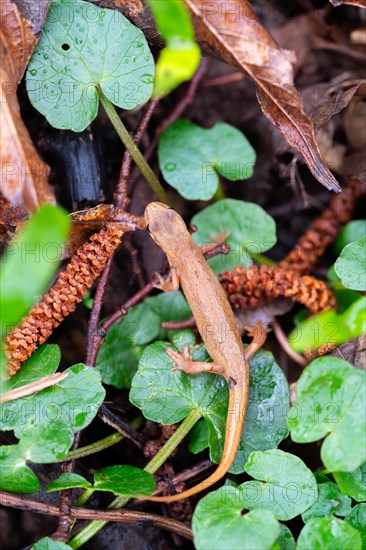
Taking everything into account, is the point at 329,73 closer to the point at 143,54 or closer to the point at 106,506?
the point at 143,54

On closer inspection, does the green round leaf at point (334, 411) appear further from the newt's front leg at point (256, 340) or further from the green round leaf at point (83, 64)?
the green round leaf at point (83, 64)

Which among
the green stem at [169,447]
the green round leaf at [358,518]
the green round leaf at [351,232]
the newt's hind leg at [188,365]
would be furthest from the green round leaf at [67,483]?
the green round leaf at [351,232]

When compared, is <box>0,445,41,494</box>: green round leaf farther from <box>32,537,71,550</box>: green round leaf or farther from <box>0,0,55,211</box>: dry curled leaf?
<box>0,0,55,211</box>: dry curled leaf

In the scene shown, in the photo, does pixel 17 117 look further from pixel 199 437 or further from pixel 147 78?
pixel 199 437

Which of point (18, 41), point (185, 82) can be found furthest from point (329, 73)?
point (18, 41)

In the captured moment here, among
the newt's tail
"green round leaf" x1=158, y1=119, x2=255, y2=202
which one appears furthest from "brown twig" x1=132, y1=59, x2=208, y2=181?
the newt's tail

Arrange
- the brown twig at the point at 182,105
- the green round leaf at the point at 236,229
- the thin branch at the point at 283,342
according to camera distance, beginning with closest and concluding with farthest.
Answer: the thin branch at the point at 283,342
the green round leaf at the point at 236,229
the brown twig at the point at 182,105
